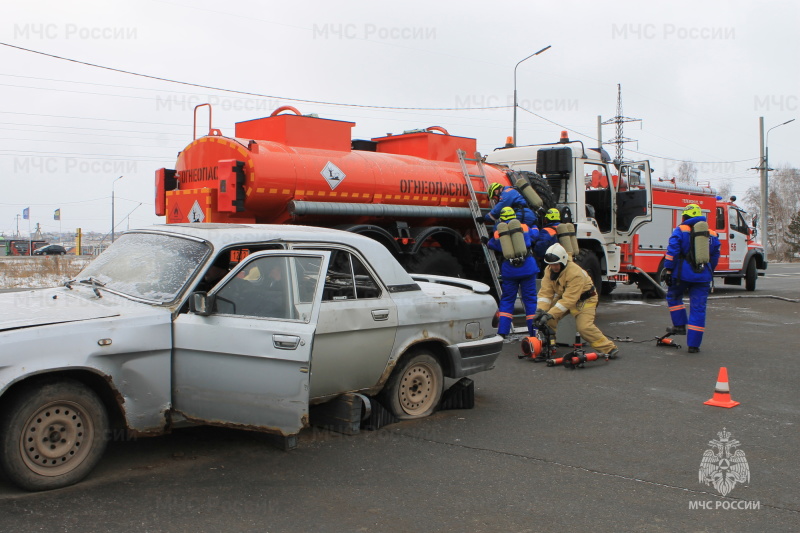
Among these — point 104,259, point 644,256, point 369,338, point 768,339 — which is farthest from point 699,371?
point 644,256

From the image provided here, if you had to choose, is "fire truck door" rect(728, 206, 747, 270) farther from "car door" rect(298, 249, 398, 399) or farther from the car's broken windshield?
the car's broken windshield

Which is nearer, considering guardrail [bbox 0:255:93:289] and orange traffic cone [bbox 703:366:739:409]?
orange traffic cone [bbox 703:366:739:409]

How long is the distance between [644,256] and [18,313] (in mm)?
14550

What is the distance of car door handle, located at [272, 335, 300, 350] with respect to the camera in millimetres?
4719

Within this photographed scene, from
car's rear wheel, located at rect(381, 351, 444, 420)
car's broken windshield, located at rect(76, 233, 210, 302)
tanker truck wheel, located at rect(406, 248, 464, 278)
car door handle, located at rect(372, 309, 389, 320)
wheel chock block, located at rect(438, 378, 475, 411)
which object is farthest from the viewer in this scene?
tanker truck wheel, located at rect(406, 248, 464, 278)

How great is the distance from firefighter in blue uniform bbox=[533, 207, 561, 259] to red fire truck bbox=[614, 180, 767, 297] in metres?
3.96

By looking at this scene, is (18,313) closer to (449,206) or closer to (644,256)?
(449,206)

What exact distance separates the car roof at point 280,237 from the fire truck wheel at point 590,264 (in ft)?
25.3

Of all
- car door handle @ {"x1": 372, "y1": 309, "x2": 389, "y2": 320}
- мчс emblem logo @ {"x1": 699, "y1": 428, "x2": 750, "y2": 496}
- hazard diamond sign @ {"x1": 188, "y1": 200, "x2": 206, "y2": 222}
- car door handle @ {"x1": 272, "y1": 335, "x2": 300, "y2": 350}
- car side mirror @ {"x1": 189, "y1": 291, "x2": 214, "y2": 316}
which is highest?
hazard diamond sign @ {"x1": 188, "y1": 200, "x2": 206, "y2": 222}

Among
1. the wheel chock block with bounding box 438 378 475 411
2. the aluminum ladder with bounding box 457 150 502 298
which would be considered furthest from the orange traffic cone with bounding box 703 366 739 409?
the aluminum ladder with bounding box 457 150 502 298

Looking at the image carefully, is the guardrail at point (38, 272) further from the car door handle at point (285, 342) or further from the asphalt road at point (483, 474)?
→ the car door handle at point (285, 342)

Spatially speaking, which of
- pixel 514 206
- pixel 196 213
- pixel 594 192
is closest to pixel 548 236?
pixel 514 206

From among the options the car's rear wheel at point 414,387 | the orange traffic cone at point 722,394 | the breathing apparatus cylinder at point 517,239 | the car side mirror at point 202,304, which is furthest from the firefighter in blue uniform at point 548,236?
the car side mirror at point 202,304

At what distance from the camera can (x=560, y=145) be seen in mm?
13773
